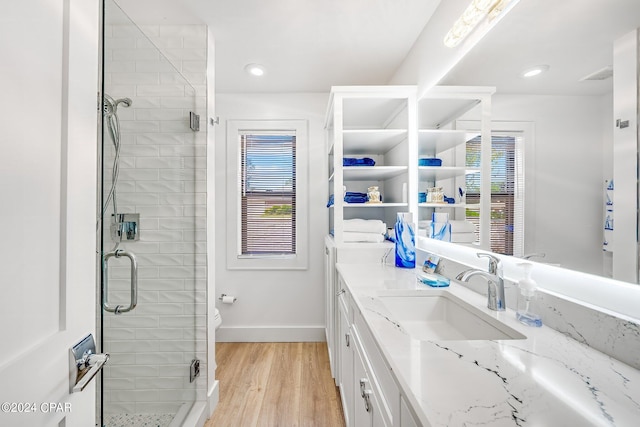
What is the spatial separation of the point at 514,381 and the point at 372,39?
204 cm

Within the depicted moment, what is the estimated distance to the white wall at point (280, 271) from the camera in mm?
2762

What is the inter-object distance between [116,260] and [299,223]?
5.34 feet

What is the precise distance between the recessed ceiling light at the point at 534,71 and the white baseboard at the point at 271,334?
Result: 8.15 ft

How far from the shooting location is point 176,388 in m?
1.66

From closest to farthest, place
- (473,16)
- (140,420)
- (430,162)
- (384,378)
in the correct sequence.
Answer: (384,378) → (473,16) → (140,420) → (430,162)

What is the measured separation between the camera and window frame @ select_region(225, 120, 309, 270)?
9.09 feet

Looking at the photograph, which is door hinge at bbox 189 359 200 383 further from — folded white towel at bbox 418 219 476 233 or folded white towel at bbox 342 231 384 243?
folded white towel at bbox 418 219 476 233

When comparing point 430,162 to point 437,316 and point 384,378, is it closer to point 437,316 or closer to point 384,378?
point 437,316

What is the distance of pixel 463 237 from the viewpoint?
4.71 feet

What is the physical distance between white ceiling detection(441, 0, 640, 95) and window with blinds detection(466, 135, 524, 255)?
206 mm

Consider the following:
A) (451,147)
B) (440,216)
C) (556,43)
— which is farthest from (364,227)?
(556,43)

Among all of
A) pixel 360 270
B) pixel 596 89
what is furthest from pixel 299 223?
pixel 596 89

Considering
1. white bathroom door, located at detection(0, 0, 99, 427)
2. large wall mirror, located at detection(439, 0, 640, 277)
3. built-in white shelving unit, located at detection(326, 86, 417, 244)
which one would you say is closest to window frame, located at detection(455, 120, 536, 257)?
large wall mirror, located at detection(439, 0, 640, 277)

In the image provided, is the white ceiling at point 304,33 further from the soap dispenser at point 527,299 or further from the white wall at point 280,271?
the soap dispenser at point 527,299
